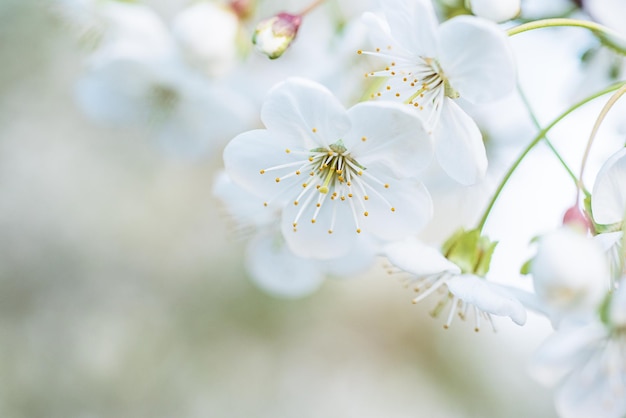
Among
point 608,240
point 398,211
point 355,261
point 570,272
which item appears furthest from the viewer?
point 355,261

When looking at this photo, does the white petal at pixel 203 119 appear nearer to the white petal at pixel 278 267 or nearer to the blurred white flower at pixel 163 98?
the blurred white flower at pixel 163 98

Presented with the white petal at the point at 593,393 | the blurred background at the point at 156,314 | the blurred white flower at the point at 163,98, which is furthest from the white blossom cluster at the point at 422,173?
the blurred background at the point at 156,314

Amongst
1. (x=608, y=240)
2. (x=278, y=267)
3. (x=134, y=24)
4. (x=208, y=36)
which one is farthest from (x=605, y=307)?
(x=134, y=24)

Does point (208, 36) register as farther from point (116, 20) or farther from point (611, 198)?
point (611, 198)

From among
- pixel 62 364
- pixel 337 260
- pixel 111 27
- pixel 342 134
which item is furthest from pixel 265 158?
pixel 62 364

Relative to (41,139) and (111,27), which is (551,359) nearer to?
(111,27)
